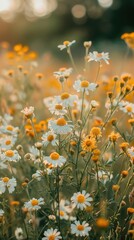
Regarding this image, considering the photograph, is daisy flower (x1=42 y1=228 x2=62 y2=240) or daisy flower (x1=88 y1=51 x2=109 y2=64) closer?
daisy flower (x1=42 y1=228 x2=62 y2=240)

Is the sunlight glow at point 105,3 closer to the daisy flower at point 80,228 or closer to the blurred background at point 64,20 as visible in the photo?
the blurred background at point 64,20

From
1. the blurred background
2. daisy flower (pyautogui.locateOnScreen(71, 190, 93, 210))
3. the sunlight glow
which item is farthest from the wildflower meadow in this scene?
the sunlight glow

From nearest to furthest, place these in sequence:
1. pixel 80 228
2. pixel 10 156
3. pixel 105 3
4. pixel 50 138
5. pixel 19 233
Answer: pixel 80 228 < pixel 50 138 < pixel 10 156 < pixel 19 233 < pixel 105 3

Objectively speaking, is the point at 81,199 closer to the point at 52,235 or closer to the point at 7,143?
the point at 52,235

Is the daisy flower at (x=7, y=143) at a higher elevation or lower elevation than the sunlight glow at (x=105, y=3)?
lower

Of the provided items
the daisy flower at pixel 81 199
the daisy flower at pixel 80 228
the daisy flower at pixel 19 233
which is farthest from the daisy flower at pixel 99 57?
the daisy flower at pixel 19 233

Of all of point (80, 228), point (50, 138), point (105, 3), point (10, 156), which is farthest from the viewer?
point (105, 3)

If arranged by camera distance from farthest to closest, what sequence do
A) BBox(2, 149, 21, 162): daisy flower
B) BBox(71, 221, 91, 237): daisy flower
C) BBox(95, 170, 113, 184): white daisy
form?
BBox(2, 149, 21, 162): daisy flower → BBox(95, 170, 113, 184): white daisy → BBox(71, 221, 91, 237): daisy flower

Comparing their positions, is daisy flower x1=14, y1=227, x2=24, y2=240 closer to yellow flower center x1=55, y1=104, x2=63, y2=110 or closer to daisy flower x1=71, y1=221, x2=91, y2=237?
daisy flower x1=71, y1=221, x2=91, y2=237

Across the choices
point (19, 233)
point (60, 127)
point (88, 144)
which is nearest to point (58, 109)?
point (60, 127)
